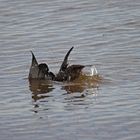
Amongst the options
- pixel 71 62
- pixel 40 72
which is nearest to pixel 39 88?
pixel 40 72

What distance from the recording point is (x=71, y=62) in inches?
356

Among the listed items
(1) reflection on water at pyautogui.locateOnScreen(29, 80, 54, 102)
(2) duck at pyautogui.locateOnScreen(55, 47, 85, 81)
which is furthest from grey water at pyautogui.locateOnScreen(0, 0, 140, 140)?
(2) duck at pyautogui.locateOnScreen(55, 47, 85, 81)

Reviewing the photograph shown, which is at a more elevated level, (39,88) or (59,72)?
(59,72)

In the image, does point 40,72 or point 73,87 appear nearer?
point 73,87

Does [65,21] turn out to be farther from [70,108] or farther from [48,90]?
[70,108]

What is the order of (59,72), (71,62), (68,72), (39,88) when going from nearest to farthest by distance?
(39,88) → (68,72) → (59,72) → (71,62)

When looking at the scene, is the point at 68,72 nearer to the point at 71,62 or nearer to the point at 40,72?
the point at 40,72

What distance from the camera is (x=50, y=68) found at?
8.89 metres

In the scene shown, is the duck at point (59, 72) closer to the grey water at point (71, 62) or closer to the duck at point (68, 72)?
the duck at point (68, 72)

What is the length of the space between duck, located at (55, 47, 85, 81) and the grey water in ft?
0.40

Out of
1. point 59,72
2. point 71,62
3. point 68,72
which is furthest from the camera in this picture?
point 71,62

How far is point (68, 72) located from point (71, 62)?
2.47ft

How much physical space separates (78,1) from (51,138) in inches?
274

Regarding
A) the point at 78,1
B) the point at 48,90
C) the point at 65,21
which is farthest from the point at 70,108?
the point at 78,1
